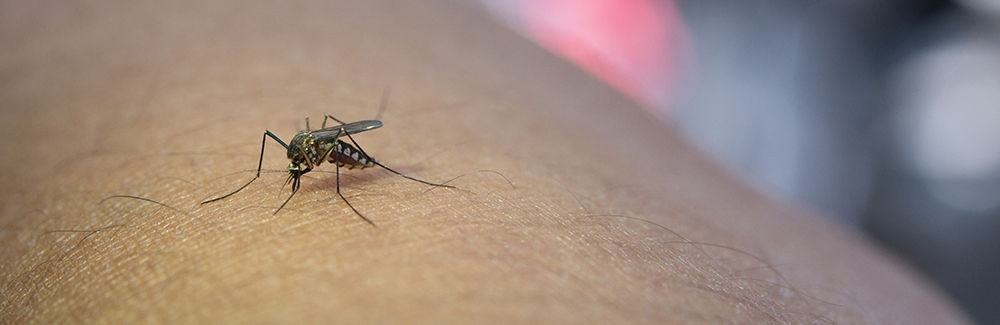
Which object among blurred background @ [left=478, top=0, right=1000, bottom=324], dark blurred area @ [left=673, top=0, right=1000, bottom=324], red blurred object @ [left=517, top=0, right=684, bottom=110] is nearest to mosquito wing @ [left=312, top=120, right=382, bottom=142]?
blurred background @ [left=478, top=0, right=1000, bottom=324]

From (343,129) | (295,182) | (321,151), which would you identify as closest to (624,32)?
(343,129)

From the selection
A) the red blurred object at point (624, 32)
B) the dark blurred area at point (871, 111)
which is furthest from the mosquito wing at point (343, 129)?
the dark blurred area at point (871, 111)

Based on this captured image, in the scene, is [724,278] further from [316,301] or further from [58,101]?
[58,101]

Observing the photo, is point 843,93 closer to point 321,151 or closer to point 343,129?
point 343,129

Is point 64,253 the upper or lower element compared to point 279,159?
lower

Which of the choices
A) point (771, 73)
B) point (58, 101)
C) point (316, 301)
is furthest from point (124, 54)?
point (771, 73)

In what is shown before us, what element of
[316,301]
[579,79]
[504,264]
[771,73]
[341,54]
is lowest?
[316,301]

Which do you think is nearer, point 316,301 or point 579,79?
point 316,301

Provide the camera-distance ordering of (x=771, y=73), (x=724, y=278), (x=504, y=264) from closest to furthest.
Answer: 1. (x=504, y=264)
2. (x=724, y=278)
3. (x=771, y=73)
